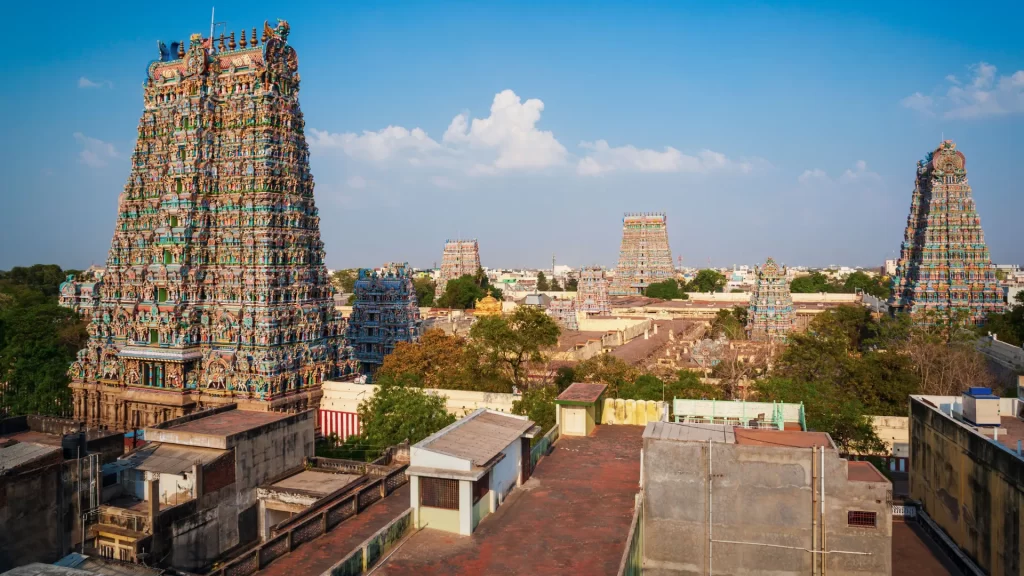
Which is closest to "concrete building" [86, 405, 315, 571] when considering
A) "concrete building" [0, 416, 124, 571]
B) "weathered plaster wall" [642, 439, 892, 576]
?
"concrete building" [0, 416, 124, 571]

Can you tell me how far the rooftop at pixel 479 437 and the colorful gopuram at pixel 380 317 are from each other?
23.9m

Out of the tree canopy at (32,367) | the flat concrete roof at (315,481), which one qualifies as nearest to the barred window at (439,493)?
the flat concrete roof at (315,481)

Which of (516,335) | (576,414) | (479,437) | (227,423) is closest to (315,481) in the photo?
(227,423)

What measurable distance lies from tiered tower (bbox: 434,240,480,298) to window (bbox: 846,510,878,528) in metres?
84.7

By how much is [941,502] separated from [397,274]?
99.7 ft

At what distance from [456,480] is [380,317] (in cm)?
2775

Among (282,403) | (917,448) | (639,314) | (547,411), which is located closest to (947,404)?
(917,448)

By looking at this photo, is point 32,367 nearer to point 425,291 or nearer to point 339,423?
point 339,423

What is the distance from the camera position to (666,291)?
91.4m

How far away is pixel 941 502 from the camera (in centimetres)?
1549

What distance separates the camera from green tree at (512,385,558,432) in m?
23.7

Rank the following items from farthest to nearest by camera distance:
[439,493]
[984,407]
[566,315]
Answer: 1. [566,315]
2. [984,407]
3. [439,493]

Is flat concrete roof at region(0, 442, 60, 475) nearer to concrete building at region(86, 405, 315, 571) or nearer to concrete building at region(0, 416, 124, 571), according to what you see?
concrete building at region(0, 416, 124, 571)

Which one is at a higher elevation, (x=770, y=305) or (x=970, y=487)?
(x=770, y=305)
